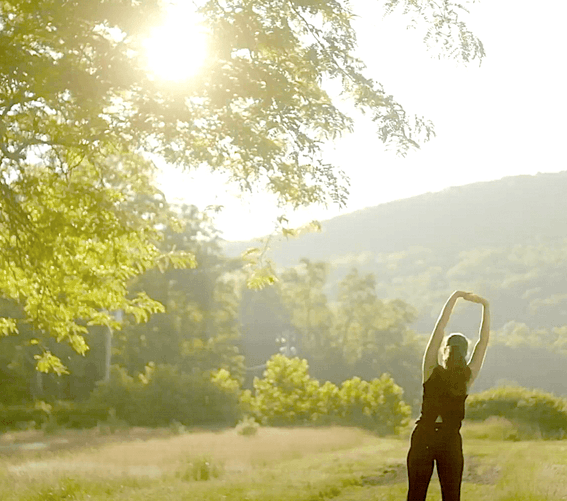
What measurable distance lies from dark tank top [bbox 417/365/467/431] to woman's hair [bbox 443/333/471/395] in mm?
30

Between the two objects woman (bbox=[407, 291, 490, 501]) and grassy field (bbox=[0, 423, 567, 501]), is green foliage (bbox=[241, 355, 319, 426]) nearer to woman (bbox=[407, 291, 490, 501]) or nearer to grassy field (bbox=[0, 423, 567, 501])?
grassy field (bbox=[0, 423, 567, 501])

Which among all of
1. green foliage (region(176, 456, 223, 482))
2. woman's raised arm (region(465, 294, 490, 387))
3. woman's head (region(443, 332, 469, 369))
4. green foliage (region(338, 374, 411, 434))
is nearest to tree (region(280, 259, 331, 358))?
green foliage (region(338, 374, 411, 434))

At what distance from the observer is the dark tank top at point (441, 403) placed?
615cm

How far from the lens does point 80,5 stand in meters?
9.81

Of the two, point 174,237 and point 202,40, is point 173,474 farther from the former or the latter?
point 174,237

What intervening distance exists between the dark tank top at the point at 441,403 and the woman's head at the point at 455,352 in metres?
0.08

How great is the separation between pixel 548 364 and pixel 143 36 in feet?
437

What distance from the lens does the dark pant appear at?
6152 mm

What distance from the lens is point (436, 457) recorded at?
6.20 m

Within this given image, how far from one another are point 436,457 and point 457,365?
0.67 m

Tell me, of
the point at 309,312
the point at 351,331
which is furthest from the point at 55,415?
the point at 351,331

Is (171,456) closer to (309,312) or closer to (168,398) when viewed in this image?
(168,398)

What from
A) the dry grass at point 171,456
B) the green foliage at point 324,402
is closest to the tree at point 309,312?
the green foliage at point 324,402

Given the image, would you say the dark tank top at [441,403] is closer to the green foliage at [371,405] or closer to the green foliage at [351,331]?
the green foliage at [371,405]
